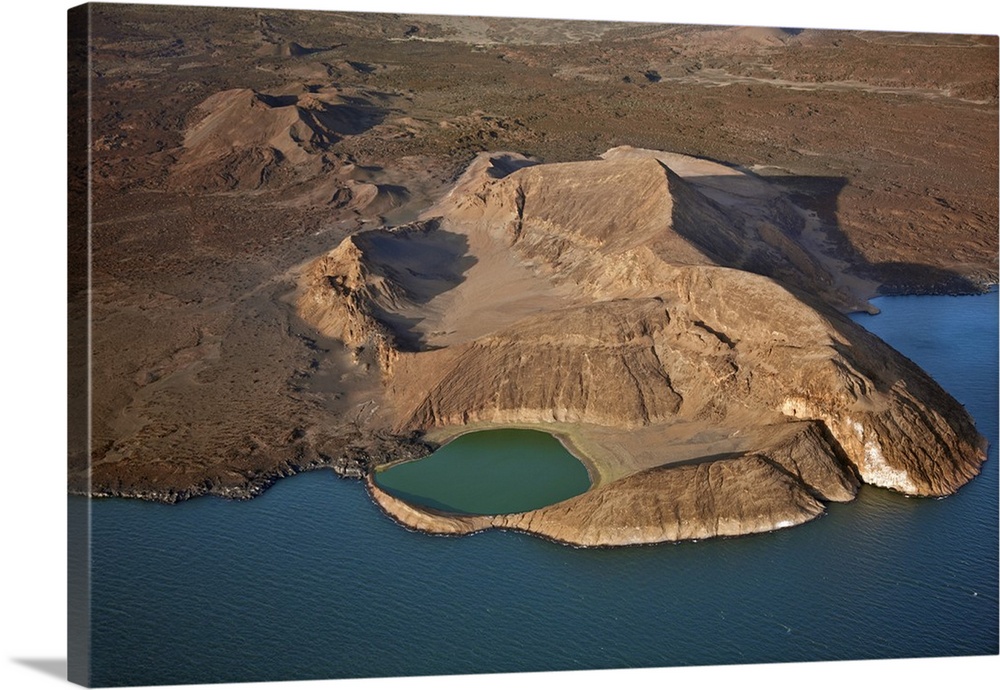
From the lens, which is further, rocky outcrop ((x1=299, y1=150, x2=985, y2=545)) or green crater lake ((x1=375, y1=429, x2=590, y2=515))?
green crater lake ((x1=375, y1=429, x2=590, y2=515))

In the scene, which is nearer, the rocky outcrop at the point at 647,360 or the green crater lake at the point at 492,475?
the rocky outcrop at the point at 647,360

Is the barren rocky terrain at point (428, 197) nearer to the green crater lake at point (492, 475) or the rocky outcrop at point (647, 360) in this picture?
the rocky outcrop at point (647, 360)

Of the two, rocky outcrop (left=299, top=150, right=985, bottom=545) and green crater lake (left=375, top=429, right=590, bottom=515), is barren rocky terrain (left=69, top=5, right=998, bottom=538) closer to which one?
rocky outcrop (left=299, top=150, right=985, bottom=545)

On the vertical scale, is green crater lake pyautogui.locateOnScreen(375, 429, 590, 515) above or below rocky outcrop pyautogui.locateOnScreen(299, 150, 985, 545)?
below

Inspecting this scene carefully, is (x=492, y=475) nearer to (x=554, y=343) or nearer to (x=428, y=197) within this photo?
(x=554, y=343)

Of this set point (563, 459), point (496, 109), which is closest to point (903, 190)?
point (496, 109)

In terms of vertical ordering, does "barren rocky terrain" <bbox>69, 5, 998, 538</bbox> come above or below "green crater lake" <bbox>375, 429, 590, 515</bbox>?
above
